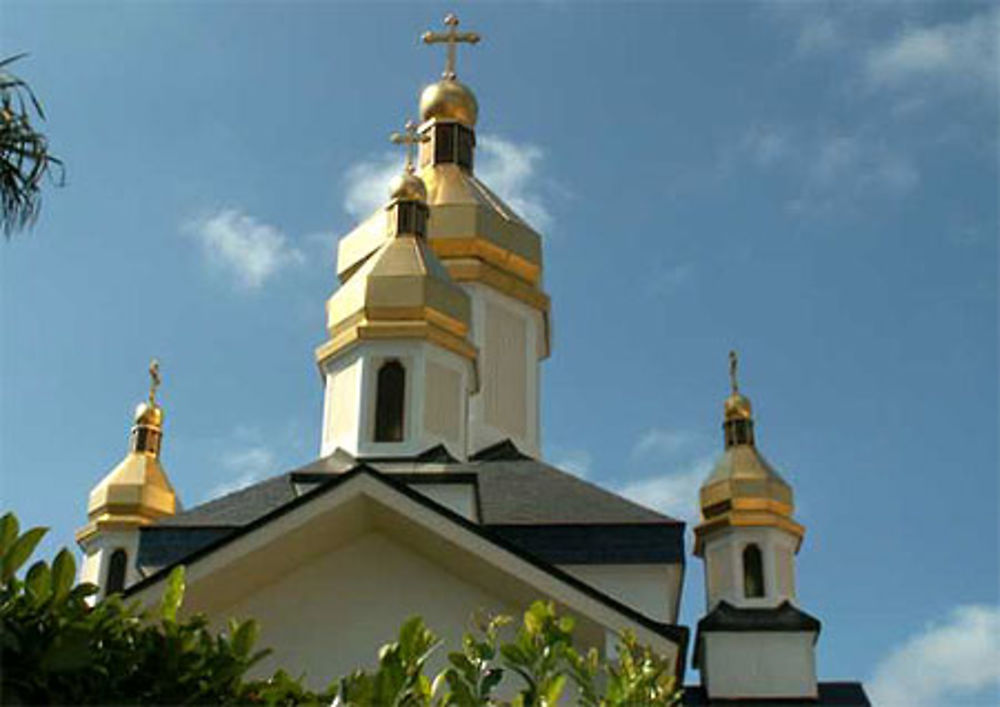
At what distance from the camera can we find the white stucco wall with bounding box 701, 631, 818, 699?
21703 millimetres

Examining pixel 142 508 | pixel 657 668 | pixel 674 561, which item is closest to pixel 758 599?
pixel 674 561

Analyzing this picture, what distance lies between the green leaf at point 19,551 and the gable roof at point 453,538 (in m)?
8.80

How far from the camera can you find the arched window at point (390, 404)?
65.7 feet

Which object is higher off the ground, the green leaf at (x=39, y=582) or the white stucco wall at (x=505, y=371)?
the white stucco wall at (x=505, y=371)

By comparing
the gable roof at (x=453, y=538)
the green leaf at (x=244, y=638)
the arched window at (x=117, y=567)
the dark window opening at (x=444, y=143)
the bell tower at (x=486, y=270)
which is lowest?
the green leaf at (x=244, y=638)

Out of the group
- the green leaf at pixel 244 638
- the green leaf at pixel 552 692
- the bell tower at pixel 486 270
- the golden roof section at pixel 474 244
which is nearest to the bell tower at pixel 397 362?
the bell tower at pixel 486 270

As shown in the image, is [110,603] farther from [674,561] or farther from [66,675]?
[674,561]

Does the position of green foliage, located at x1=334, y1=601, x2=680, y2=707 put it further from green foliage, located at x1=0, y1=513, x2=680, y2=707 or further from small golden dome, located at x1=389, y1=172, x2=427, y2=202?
small golden dome, located at x1=389, y1=172, x2=427, y2=202

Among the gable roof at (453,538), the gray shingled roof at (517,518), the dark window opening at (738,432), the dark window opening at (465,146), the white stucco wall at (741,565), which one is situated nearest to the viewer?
the gable roof at (453,538)

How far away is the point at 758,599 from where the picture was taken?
2306cm

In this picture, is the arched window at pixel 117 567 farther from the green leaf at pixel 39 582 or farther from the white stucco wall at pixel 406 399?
the green leaf at pixel 39 582

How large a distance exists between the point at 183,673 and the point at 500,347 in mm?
19266

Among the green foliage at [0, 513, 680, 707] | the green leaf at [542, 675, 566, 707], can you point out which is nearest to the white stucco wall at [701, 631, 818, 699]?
the green foliage at [0, 513, 680, 707]

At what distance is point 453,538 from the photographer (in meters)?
14.8
